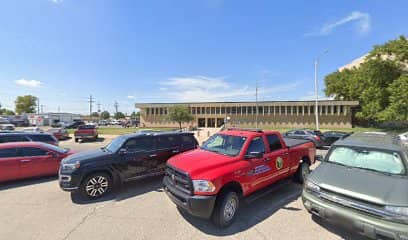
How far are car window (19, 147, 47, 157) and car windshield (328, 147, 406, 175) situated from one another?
29.6ft

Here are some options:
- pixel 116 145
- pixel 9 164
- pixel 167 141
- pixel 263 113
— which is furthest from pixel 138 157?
pixel 263 113

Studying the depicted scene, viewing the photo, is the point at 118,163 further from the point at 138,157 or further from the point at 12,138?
the point at 12,138

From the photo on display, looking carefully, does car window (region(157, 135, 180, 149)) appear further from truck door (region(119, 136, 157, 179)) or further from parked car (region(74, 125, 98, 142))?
parked car (region(74, 125, 98, 142))

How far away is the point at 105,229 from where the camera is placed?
12.5 feet

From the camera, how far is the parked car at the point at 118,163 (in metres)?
5.22

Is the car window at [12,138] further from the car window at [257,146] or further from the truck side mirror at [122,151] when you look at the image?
the car window at [257,146]

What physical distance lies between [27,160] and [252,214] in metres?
7.54

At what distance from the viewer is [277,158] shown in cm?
513

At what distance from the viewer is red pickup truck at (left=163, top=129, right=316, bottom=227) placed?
11.8 feet

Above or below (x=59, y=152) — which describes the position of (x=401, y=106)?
above

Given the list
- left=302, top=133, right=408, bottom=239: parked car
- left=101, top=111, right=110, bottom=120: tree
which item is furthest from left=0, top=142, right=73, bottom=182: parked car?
left=101, top=111, right=110, bottom=120: tree

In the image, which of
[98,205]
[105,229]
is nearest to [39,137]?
[98,205]

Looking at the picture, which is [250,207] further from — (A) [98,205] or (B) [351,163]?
(A) [98,205]

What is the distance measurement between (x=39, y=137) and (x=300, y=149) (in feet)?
44.1
